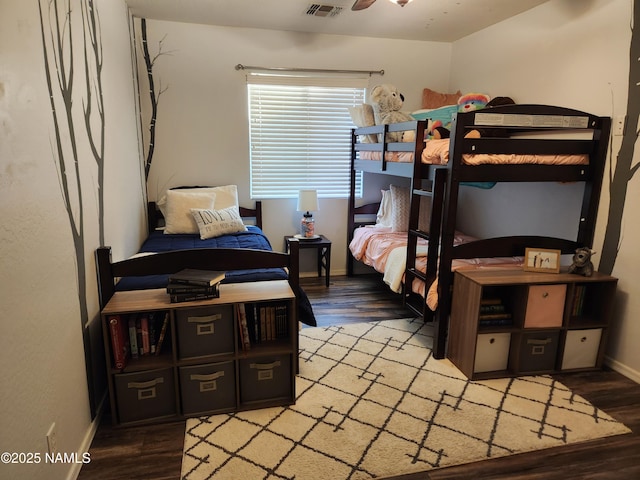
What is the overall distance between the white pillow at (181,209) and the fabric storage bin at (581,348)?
115 inches

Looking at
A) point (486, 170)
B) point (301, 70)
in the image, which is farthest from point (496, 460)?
point (301, 70)

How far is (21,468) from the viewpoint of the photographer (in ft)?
4.05

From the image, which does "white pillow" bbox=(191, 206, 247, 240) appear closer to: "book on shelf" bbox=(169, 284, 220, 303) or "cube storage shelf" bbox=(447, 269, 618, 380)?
"book on shelf" bbox=(169, 284, 220, 303)

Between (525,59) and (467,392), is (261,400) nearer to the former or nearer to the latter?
(467,392)

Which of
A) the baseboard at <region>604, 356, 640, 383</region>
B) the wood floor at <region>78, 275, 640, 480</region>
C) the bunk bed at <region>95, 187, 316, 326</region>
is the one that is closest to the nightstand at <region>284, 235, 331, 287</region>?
the bunk bed at <region>95, 187, 316, 326</region>

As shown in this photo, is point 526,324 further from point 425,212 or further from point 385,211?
point 385,211

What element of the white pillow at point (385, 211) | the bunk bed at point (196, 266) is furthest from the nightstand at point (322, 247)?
the bunk bed at point (196, 266)

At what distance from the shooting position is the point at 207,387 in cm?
206

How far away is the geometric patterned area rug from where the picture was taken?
1771 mm

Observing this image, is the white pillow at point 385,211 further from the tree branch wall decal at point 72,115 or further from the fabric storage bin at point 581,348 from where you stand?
the tree branch wall decal at point 72,115

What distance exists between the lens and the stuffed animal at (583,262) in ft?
8.14

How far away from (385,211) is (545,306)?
1.92m

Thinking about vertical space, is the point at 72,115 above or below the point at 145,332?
above

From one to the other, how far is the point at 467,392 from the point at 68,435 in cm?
196
